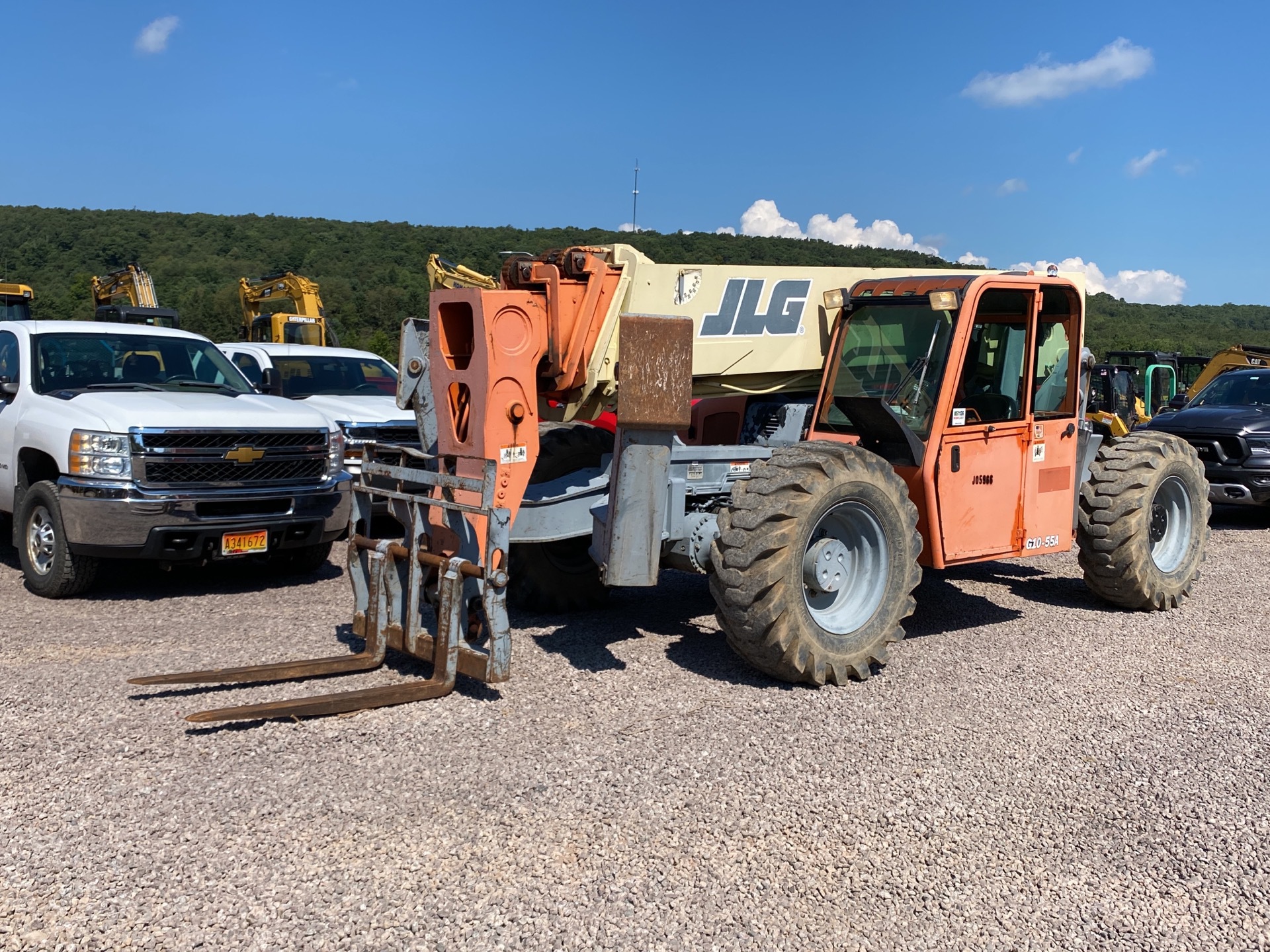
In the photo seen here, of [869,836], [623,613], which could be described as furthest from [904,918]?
[623,613]

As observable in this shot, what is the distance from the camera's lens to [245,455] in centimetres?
820

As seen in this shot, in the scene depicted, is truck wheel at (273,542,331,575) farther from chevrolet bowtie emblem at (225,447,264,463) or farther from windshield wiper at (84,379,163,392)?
windshield wiper at (84,379,163,392)

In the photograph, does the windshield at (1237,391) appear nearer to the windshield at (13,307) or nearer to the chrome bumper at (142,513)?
the chrome bumper at (142,513)

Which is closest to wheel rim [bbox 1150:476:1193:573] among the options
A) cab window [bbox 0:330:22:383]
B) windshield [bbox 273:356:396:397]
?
windshield [bbox 273:356:396:397]

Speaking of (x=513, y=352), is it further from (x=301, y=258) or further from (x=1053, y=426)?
(x=301, y=258)

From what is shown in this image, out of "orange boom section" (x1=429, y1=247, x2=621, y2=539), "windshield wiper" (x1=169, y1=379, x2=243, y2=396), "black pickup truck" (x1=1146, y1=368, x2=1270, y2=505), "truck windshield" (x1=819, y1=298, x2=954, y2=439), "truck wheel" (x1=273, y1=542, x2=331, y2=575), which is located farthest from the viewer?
"black pickup truck" (x1=1146, y1=368, x2=1270, y2=505)

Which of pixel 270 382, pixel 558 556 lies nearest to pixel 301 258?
pixel 270 382

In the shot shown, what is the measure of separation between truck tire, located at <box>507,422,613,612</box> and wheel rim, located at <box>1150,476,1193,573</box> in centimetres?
447

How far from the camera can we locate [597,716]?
18.0ft

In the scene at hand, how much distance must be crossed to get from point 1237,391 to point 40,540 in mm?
14210

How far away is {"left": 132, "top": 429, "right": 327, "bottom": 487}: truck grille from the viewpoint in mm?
7812

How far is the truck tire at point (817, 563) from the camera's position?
5723mm

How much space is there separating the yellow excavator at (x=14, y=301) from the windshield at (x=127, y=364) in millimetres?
13084

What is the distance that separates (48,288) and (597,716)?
51.7 m
